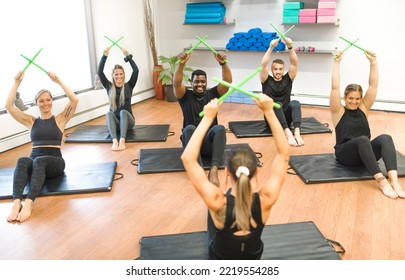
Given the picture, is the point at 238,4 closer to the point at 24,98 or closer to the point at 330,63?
the point at 330,63

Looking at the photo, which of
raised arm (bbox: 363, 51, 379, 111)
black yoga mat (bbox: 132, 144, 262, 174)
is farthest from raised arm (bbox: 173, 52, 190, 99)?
raised arm (bbox: 363, 51, 379, 111)

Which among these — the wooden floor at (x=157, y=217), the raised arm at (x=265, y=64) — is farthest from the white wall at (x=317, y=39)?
the wooden floor at (x=157, y=217)

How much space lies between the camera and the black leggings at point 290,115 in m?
4.47

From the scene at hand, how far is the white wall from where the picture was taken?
5.55 metres

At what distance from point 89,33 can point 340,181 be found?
13.8ft

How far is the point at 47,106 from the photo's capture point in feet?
10.6

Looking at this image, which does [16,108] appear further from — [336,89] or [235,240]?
[336,89]

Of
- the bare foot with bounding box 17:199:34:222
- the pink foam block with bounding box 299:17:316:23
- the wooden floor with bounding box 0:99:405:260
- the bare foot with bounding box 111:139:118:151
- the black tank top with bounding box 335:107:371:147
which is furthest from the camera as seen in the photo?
the pink foam block with bounding box 299:17:316:23

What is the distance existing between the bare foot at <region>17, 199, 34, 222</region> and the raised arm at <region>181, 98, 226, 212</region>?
1.73 metres

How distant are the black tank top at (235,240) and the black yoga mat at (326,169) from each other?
5.66 ft

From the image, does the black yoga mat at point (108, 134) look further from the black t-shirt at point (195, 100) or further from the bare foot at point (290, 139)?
the bare foot at point (290, 139)

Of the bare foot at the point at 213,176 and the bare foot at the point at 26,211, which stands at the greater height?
the bare foot at the point at 213,176

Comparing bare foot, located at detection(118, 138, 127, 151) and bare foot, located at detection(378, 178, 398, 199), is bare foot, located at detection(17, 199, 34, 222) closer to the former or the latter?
bare foot, located at detection(118, 138, 127, 151)

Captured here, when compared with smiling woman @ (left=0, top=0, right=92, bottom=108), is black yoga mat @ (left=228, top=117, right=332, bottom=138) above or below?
below
